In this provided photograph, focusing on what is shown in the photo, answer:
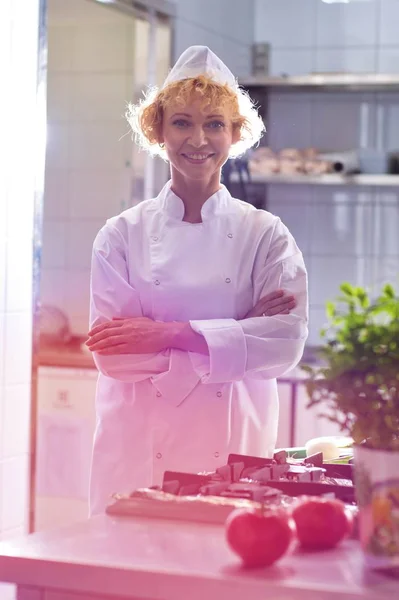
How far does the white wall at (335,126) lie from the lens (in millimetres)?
4457

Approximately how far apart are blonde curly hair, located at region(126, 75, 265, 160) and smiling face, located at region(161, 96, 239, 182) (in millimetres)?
17

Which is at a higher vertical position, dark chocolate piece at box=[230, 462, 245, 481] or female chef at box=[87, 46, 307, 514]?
female chef at box=[87, 46, 307, 514]

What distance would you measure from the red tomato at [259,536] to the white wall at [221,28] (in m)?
3.14

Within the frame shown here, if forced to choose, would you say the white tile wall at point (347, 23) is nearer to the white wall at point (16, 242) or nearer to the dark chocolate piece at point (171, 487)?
the white wall at point (16, 242)

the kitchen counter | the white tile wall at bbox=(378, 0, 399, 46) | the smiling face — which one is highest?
the white tile wall at bbox=(378, 0, 399, 46)

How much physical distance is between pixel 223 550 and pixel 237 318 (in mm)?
1145

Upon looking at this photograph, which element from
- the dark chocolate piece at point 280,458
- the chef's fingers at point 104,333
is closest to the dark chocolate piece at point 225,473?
the dark chocolate piece at point 280,458

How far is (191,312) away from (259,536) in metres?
1.20

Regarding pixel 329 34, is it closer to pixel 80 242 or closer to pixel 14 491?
pixel 80 242

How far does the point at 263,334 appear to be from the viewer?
234cm

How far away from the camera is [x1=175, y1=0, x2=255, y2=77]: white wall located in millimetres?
4234

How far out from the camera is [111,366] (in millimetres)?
2330

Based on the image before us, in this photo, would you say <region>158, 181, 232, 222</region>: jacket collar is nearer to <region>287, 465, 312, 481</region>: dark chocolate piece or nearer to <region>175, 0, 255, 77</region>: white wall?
<region>287, 465, 312, 481</region>: dark chocolate piece

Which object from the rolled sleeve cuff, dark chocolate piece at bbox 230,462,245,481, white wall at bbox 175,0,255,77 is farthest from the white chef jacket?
white wall at bbox 175,0,255,77
